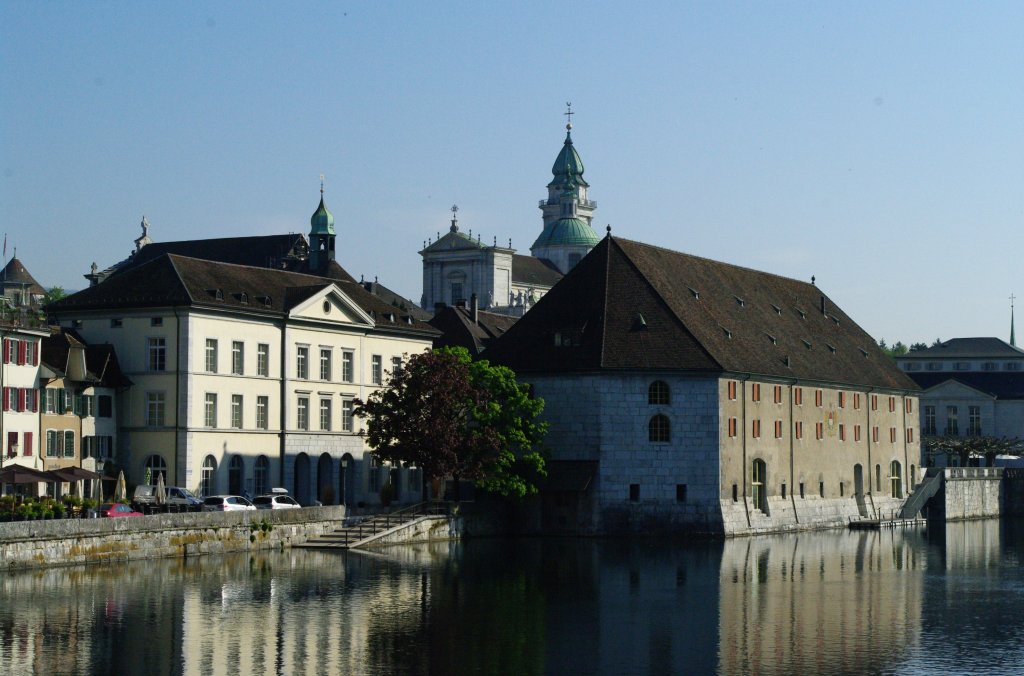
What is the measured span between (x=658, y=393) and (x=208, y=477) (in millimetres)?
21676

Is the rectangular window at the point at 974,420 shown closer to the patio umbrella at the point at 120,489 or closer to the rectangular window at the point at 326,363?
the rectangular window at the point at 326,363

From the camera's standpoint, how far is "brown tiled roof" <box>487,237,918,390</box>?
8456 cm

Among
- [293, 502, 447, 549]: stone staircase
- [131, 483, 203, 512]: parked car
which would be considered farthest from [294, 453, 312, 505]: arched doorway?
[131, 483, 203, 512]: parked car

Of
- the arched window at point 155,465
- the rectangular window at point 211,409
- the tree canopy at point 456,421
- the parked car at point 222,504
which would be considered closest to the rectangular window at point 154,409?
the arched window at point 155,465

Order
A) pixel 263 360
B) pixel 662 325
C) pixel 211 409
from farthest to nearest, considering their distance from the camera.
Answer: 1. pixel 662 325
2. pixel 263 360
3. pixel 211 409

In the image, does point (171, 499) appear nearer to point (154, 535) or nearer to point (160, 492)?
point (160, 492)

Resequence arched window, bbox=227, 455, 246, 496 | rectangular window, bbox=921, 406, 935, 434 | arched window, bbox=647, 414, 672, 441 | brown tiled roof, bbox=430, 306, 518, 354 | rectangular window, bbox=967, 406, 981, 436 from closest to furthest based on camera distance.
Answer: arched window, bbox=227, 455, 246, 496
arched window, bbox=647, 414, 672, 441
brown tiled roof, bbox=430, 306, 518, 354
rectangular window, bbox=967, 406, 981, 436
rectangular window, bbox=921, 406, 935, 434

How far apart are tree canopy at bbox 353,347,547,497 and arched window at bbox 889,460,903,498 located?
1378 inches

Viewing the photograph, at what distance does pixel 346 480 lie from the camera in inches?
3573

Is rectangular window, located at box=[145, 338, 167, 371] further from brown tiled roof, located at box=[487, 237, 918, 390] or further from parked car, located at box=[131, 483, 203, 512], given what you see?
brown tiled roof, located at box=[487, 237, 918, 390]

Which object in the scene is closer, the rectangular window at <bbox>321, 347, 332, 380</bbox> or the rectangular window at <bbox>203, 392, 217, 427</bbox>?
the rectangular window at <bbox>203, 392, 217, 427</bbox>

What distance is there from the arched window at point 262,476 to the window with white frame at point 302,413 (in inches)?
125

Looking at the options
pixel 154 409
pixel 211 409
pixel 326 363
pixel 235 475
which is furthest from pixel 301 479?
pixel 154 409

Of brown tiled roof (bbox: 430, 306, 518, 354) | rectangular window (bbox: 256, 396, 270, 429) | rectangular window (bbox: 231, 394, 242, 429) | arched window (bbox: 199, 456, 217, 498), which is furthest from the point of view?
brown tiled roof (bbox: 430, 306, 518, 354)
